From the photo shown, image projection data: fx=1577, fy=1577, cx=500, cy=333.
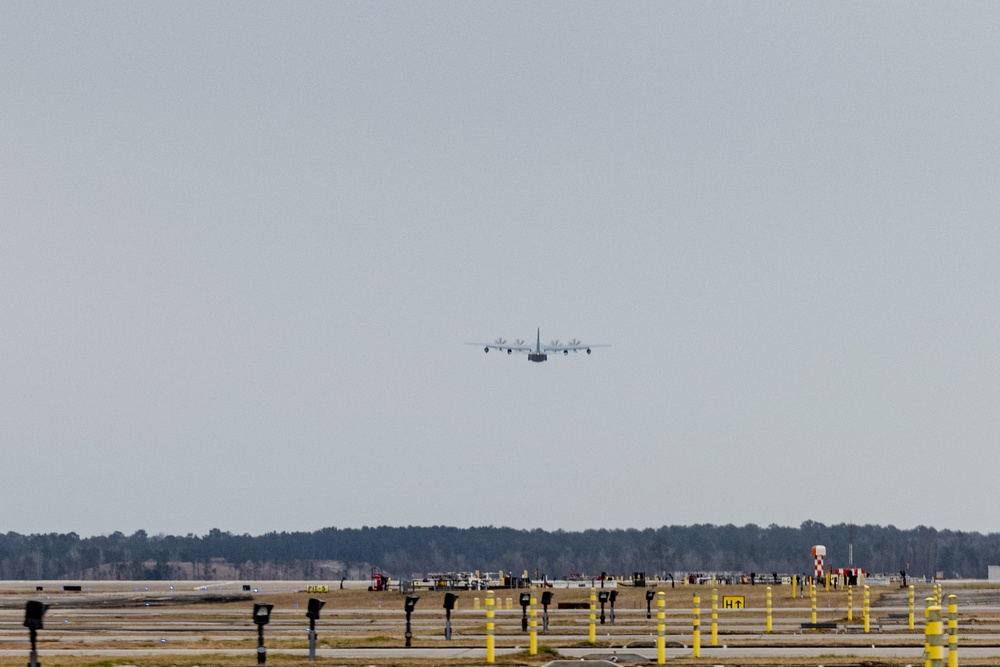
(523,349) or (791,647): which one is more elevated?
(523,349)

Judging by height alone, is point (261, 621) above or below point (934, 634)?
below

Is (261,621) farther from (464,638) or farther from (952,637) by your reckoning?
(464,638)

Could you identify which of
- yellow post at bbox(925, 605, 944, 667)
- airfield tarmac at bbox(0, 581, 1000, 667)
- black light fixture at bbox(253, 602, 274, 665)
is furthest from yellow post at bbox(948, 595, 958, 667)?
black light fixture at bbox(253, 602, 274, 665)

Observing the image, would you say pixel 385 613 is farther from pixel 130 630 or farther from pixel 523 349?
pixel 523 349

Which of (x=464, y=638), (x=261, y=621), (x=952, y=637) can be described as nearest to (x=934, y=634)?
(x=952, y=637)

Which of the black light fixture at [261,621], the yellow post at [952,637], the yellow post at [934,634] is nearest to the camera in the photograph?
the yellow post at [934,634]

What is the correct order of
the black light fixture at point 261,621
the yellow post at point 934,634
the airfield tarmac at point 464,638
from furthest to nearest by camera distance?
the airfield tarmac at point 464,638
the black light fixture at point 261,621
the yellow post at point 934,634

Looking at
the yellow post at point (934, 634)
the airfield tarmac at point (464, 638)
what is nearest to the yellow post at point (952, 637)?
the yellow post at point (934, 634)

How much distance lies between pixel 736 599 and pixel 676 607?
1376cm

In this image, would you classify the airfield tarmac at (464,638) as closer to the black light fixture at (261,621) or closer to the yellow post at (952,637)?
the black light fixture at (261,621)

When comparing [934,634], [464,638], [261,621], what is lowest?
[464,638]

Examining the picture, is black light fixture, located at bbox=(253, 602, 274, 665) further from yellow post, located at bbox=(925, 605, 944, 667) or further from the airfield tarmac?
yellow post, located at bbox=(925, 605, 944, 667)

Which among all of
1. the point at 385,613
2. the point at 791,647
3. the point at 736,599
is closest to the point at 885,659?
the point at 791,647

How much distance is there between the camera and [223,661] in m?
29.6
